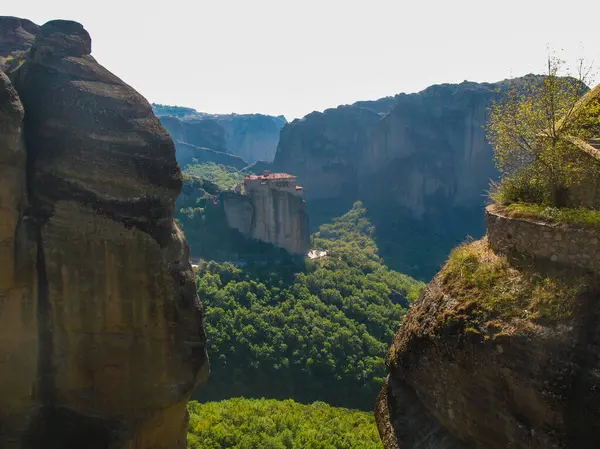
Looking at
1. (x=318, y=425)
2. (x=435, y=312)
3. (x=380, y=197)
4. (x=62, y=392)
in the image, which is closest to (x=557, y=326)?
(x=435, y=312)

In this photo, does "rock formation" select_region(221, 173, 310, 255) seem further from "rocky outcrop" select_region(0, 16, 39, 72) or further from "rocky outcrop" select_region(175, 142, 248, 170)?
"rocky outcrop" select_region(175, 142, 248, 170)

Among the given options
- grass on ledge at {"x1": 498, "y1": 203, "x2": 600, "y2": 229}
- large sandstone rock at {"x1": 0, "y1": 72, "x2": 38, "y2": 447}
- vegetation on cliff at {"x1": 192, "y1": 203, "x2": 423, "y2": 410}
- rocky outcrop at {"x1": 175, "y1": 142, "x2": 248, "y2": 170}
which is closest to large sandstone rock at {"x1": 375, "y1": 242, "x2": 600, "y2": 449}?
grass on ledge at {"x1": 498, "y1": 203, "x2": 600, "y2": 229}

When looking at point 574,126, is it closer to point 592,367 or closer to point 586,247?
point 586,247

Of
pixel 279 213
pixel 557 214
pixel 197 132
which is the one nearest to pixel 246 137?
pixel 197 132

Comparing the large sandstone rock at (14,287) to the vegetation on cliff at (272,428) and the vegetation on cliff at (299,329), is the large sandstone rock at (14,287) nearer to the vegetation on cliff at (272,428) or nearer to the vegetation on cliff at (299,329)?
the vegetation on cliff at (272,428)

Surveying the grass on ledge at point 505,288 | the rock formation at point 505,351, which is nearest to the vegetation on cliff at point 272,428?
the rock formation at point 505,351

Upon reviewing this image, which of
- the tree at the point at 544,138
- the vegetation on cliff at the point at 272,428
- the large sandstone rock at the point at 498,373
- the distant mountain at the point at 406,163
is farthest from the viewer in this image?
the distant mountain at the point at 406,163
